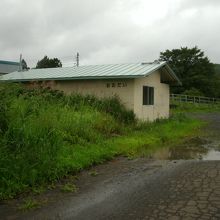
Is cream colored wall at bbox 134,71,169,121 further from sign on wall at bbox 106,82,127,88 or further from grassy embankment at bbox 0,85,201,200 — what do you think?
grassy embankment at bbox 0,85,201,200

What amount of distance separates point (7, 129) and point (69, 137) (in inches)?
124

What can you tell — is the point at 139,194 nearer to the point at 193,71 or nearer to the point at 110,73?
the point at 110,73

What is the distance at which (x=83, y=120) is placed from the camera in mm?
14016

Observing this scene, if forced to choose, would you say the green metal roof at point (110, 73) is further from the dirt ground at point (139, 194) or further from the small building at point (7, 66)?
the small building at point (7, 66)

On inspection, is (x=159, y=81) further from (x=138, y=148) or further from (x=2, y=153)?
(x=2, y=153)

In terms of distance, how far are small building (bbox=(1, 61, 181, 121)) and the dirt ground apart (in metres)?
8.94

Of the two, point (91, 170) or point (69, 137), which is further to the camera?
point (69, 137)

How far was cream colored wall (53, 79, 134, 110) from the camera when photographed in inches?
772

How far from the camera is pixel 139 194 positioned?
730 centimetres

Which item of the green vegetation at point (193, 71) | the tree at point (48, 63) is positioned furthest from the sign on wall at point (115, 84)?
the tree at point (48, 63)

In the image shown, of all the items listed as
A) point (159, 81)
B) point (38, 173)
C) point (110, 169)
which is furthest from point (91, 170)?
point (159, 81)

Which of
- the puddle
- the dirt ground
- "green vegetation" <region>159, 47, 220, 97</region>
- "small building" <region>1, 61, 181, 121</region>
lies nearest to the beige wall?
"small building" <region>1, 61, 181, 121</region>

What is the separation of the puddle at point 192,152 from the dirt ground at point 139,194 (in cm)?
110

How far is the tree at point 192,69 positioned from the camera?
5983cm
